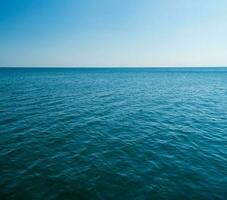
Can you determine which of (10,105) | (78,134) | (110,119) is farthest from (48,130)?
(10,105)

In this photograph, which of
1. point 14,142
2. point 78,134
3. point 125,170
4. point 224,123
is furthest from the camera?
point 224,123

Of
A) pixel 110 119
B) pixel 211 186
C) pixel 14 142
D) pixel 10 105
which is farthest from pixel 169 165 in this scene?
pixel 10 105

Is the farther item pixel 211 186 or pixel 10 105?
pixel 10 105

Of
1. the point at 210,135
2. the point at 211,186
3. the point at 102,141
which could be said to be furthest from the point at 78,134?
the point at 210,135

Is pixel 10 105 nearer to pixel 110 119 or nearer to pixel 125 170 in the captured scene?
pixel 110 119

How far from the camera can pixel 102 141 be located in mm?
14641

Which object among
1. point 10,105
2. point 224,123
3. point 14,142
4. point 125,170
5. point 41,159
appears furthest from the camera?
point 10,105

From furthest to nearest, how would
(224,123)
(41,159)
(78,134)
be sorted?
(224,123)
(78,134)
(41,159)

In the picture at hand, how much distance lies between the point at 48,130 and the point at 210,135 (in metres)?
14.5

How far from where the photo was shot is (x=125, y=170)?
10.6 metres

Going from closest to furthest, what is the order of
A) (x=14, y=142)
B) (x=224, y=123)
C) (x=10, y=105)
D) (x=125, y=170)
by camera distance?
(x=125, y=170) < (x=14, y=142) < (x=224, y=123) < (x=10, y=105)

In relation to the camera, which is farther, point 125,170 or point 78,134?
point 78,134

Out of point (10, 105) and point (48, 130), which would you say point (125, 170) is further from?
point (10, 105)

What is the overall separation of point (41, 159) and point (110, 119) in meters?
9.89
